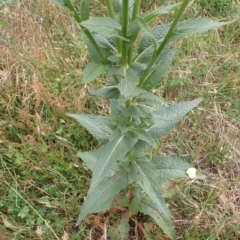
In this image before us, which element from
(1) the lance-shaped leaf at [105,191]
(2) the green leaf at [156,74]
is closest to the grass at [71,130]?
(1) the lance-shaped leaf at [105,191]

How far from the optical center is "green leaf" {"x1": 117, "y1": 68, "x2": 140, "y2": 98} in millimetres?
1433

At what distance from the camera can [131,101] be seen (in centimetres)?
172

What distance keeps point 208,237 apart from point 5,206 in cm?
126

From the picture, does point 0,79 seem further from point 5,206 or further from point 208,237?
point 208,237

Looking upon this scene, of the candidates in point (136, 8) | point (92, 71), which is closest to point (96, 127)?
point (92, 71)

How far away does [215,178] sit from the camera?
2551mm

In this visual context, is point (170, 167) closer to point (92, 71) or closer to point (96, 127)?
point (96, 127)

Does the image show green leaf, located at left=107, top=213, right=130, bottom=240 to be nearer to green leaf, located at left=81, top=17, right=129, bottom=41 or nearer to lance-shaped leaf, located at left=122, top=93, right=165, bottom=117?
lance-shaped leaf, located at left=122, top=93, right=165, bottom=117

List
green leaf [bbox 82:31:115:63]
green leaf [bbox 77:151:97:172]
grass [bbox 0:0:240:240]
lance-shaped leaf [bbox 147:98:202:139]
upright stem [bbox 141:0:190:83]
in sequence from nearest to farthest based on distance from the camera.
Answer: upright stem [bbox 141:0:190:83] < green leaf [bbox 82:31:115:63] < lance-shaped leaf [bbox 147:98:202:139] < green leaf [bbox 77:151:97:172] < grass [bbox 0:0:240:240]

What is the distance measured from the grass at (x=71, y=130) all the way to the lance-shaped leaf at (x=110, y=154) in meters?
0.51

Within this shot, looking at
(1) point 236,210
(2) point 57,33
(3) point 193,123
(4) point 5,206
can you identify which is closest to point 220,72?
(3) point 193,123

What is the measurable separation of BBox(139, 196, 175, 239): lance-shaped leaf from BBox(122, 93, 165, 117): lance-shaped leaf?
0.72 m

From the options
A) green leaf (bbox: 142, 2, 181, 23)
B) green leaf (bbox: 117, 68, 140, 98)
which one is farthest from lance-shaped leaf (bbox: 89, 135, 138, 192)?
green leaf (bbox: 142, 2, 181, 23)

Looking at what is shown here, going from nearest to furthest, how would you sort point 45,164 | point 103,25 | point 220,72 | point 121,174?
point 103,25 < point 121,174 < point 45,164 < point 220,72
